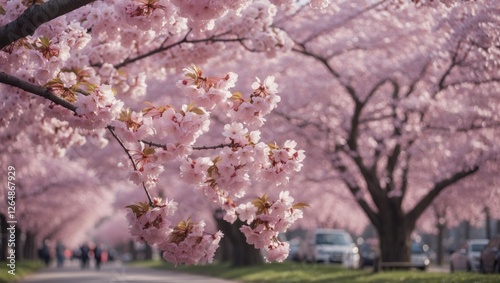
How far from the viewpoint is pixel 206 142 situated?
32281 millimetres

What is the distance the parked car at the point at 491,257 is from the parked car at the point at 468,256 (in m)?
4.01

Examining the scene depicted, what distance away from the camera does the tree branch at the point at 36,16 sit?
766cm

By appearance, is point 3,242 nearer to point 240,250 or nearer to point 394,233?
point 240,250

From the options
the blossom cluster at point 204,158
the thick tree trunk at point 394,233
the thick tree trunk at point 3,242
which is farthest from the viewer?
the thick tree trunk at point 3,242

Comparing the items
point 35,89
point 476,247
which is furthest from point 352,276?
Result: point 35,89

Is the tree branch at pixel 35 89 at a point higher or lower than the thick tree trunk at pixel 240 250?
higher

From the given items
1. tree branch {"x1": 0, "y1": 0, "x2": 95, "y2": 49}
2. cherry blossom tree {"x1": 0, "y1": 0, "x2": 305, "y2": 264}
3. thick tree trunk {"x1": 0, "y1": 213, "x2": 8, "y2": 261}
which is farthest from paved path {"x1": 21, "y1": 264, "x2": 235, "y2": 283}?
tree branch {"x1": 0, "y1": 0, "x2": 95, "y2": 49}

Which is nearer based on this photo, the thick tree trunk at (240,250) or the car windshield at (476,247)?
the car windshield at (476,247)

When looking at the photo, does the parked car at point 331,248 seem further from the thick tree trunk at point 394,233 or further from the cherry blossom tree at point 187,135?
the cherry blossom tree at point 187,135

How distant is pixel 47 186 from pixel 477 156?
2479 cm

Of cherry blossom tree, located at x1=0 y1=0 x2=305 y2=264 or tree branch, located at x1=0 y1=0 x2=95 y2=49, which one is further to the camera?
cherry blossom tree, located at x1=0 y1=0 x2=305 y2=264

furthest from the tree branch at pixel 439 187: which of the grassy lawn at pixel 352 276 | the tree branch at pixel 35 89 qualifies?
the tree branch at pixel 35 89

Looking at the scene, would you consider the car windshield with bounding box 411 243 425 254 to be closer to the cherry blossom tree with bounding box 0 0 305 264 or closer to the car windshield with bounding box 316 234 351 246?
the car windshield with bounding box 316 234 351 246

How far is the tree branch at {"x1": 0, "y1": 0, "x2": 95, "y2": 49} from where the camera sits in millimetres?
7660
